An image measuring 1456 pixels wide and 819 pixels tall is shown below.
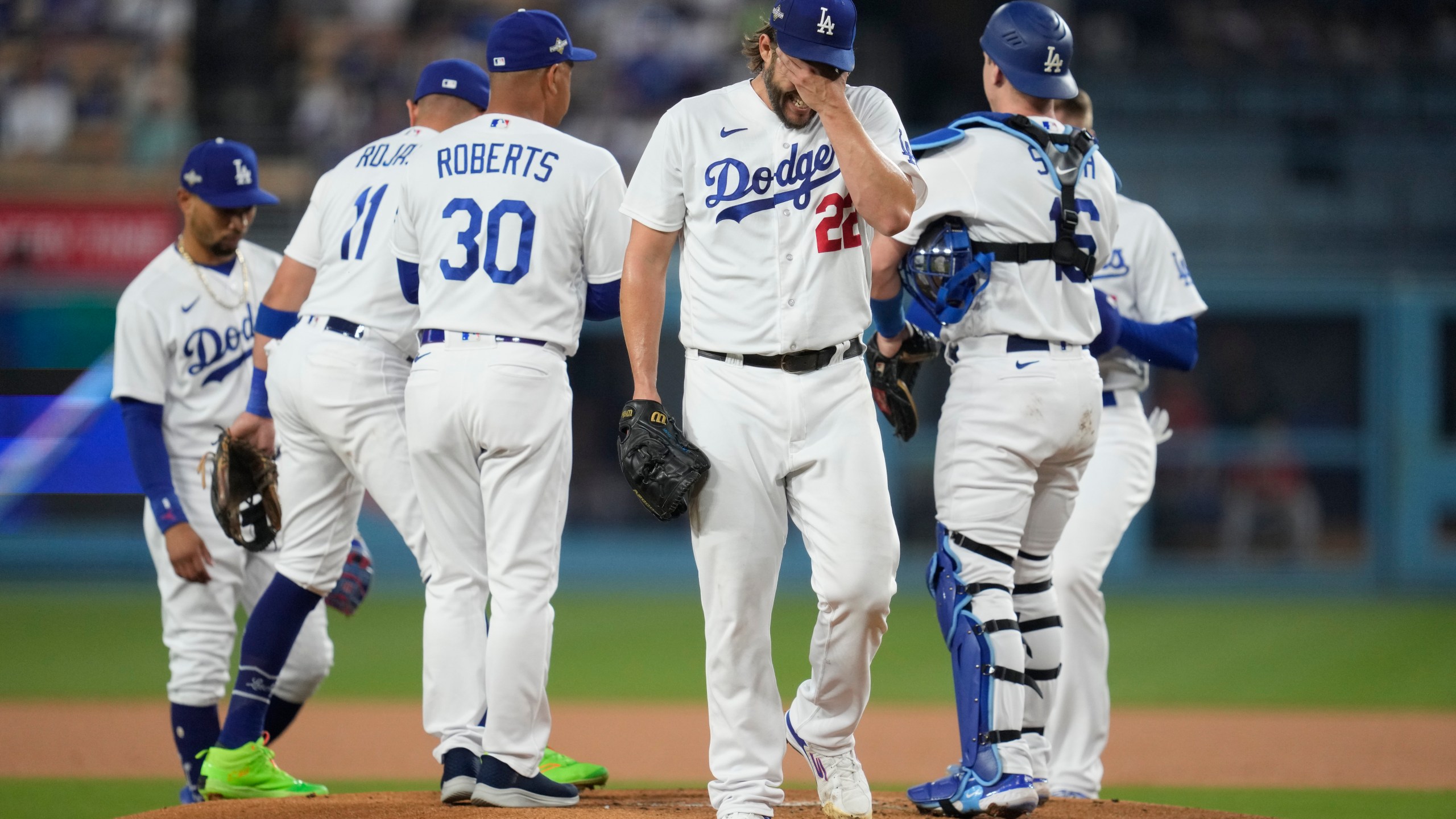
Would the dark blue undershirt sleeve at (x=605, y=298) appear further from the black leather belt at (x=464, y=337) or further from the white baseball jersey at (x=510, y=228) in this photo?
the black leather belt at (x=464, y=337)

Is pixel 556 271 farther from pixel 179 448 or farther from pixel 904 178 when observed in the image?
pixel 179 448

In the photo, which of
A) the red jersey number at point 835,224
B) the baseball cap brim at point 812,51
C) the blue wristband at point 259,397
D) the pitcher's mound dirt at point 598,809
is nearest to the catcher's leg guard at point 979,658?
the pitcher's mound dirt at point 598,809

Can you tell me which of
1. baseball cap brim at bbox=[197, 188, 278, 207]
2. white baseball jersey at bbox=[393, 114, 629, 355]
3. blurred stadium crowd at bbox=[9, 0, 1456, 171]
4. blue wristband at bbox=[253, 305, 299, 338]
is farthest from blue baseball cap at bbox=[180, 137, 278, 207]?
blurred stadium crowd at bbox=[9, 0, 1456, 171]

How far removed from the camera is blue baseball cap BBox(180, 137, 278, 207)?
5125mm

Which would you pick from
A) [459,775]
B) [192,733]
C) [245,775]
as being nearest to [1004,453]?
[459,775]

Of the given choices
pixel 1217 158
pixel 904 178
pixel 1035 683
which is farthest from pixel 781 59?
pixel 1217 158

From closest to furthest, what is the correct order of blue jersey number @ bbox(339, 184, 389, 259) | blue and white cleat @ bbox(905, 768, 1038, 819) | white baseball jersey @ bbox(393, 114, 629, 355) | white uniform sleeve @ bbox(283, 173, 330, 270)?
blue and white cleat @ bbox(905, 768, 1038, 819), white baseball jersey @ bbox(393, 114, 629, 355), blue jersey number @ bbox(339, 184, 389, 259), white uniform sleeve @ bbox(283, 173, 330, 270)

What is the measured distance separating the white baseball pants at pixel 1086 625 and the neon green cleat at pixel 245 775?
2.51 m

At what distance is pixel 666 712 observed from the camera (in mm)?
8242

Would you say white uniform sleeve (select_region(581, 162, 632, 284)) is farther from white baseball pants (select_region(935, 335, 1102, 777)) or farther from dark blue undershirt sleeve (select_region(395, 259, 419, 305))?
white baseball pants (select_region(935, 335, 1102, 777))

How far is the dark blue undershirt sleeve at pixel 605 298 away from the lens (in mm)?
4270

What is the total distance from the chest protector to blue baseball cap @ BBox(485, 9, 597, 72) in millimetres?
1102

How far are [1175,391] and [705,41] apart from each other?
6.80 meters

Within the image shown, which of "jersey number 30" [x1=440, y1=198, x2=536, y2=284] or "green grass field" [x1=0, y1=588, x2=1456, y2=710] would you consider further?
"green grass field" [x1=0, y1=588, x2=1456, y2=710]
